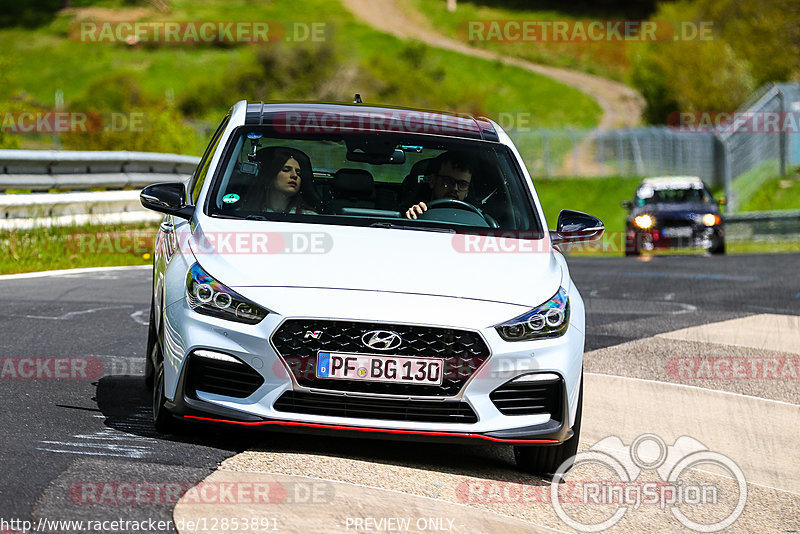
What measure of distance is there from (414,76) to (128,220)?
6041 cm

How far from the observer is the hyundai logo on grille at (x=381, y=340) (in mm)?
5621

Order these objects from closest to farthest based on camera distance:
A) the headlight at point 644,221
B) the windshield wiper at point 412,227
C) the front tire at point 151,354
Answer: the windshield wiper at point 412,227 → the front tire at point 151,354 → the headlight at point 644,221

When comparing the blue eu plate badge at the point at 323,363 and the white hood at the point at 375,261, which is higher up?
the white hood at the point at 375,261

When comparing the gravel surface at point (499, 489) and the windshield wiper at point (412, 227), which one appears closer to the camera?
the gravel surface at point (499, 489)

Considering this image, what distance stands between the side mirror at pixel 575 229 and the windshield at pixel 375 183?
148 millimetres

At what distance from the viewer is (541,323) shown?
5.90 m

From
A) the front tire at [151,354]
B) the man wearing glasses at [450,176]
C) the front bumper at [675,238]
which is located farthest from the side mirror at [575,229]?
the front bumper at [675,238]

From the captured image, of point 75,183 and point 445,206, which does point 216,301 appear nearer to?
point 445,206

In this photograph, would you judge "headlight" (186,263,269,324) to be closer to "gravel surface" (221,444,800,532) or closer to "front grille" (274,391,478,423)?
"front grille" (274,391,478,423)

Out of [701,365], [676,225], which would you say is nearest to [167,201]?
[701,365]

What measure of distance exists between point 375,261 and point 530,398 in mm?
924

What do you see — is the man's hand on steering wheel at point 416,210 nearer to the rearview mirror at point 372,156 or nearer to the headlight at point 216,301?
the rearview mirror at point 372,156

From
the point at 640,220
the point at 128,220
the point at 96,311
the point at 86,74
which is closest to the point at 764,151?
the point at 640,220

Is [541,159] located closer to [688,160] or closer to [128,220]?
[688,160]
